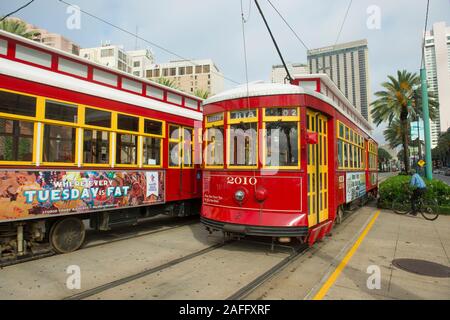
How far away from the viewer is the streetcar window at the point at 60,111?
5.58 meters

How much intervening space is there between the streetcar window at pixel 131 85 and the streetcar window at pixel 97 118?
43.9 inches

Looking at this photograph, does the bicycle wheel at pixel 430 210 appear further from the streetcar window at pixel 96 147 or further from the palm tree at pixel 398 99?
the palm tree at pixel 398 99

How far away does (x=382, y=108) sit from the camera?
28469mm

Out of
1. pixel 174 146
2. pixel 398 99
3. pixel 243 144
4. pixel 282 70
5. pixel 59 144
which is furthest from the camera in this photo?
pixel 398 99

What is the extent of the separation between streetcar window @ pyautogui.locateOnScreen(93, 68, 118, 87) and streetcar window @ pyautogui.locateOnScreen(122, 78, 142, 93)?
0.26m

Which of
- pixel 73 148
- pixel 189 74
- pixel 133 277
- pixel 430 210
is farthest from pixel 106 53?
pixel 133 277

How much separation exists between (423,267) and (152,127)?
646 centimetres

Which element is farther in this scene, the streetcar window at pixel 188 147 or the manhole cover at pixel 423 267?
the streetcar window at pixel 188 147

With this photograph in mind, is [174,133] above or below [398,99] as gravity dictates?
below

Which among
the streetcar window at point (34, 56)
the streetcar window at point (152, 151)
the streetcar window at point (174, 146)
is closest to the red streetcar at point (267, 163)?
the streetcar window at point (152, 151)

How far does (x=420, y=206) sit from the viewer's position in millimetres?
10570

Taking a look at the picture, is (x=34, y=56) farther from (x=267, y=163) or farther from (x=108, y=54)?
(x=108, y=54)

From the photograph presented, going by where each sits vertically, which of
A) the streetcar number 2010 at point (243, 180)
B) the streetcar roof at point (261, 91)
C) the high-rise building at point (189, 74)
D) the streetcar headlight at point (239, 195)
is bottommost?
the streetcar headlight at point (239, 195)

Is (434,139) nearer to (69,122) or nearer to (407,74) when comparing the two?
(407,74)
